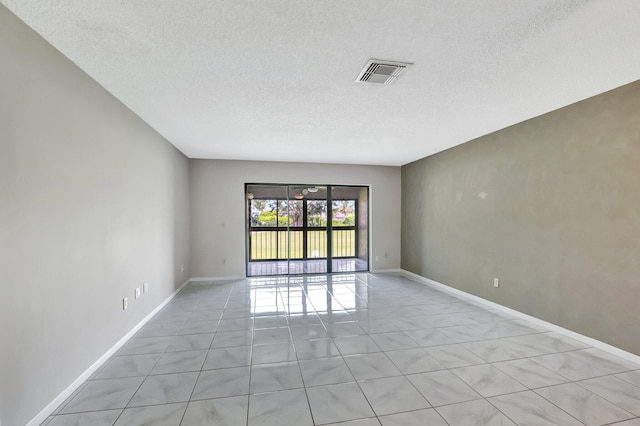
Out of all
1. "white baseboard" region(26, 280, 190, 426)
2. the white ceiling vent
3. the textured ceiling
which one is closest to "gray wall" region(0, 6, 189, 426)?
"white baseboard" region(26, 280, 190, 426)

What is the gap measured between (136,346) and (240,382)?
1.36 meters

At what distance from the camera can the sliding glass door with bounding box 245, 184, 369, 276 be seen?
6.02 meters

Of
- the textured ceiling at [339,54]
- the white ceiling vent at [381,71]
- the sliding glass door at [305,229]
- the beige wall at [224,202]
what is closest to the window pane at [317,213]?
the sliding glass door at [305,229]

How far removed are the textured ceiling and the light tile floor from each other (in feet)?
8.08

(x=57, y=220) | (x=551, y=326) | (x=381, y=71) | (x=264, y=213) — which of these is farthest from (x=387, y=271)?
(x=57, y=220)

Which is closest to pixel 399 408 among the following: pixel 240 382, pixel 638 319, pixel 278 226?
pixel 240 382

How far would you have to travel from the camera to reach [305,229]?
20.8ft

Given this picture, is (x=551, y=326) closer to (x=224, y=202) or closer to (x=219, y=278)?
(x=219, y=278)

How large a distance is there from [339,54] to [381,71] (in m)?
0.41

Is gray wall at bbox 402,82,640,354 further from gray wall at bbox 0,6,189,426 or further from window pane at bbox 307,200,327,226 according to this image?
gray wall at bbox 0,6,189,426

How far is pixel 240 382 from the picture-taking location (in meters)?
2.19

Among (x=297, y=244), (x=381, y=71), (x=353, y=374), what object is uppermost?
(x=381, y=71)

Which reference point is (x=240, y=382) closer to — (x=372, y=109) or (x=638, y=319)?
(x=372, y=109)

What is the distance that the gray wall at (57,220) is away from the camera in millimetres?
1565
